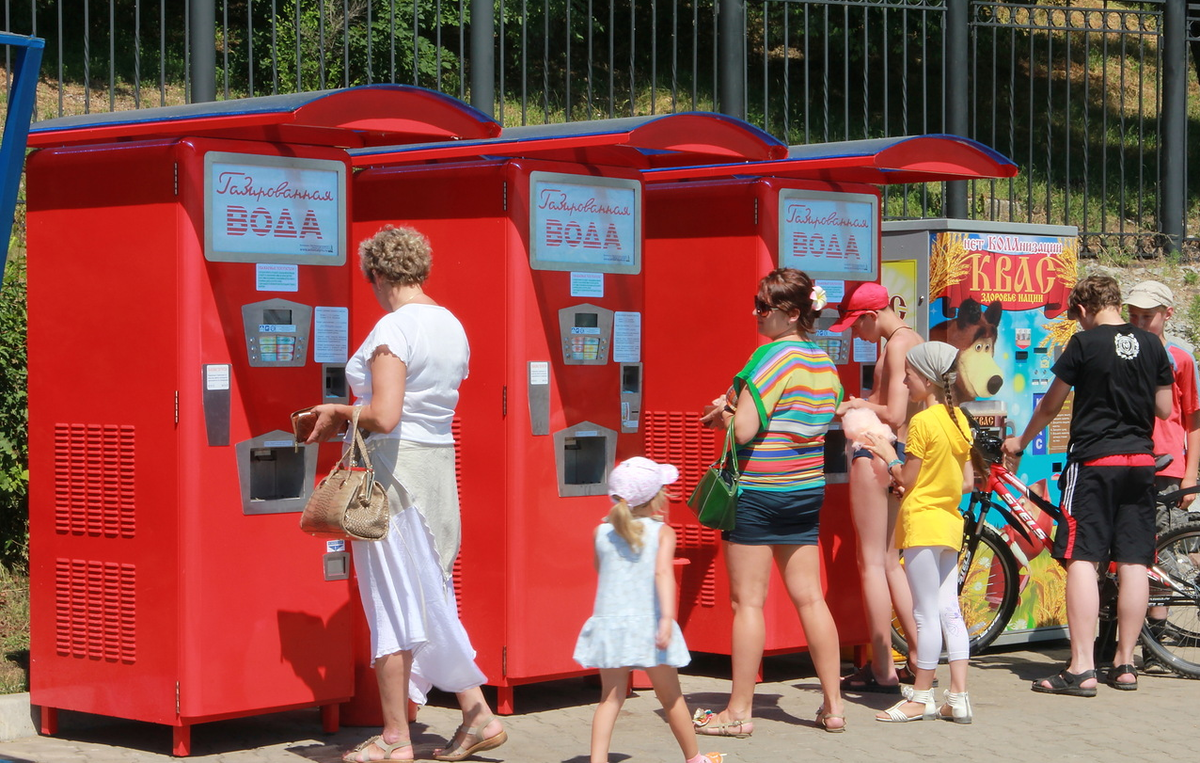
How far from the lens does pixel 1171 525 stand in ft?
22.3

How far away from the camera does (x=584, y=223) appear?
581cm

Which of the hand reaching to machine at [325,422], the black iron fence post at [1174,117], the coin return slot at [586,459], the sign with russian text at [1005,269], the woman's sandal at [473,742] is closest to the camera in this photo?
the hand reaching to machine at [325,422]

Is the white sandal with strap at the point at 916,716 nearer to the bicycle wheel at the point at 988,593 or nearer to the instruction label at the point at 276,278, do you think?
the bicycle wheel at the point at 988,593

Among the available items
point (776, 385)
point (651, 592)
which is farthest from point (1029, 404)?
point (651, 592)

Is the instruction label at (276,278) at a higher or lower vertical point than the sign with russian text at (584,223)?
lower

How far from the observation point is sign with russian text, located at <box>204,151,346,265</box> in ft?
16.1

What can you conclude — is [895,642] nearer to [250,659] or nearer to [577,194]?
[577,194]

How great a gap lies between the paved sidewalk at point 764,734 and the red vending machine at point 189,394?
7.1 inches

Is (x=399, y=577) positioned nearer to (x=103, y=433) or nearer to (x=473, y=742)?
(x=473, y=742)

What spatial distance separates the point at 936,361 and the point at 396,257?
201cm

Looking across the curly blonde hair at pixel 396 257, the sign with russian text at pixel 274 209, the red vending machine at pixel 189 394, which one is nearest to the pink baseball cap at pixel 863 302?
the red vending machine at pixel 189 394

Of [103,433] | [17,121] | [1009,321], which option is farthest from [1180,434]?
[17,121]

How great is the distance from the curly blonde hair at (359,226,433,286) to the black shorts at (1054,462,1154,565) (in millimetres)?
3037

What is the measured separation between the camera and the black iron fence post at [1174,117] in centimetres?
1073
